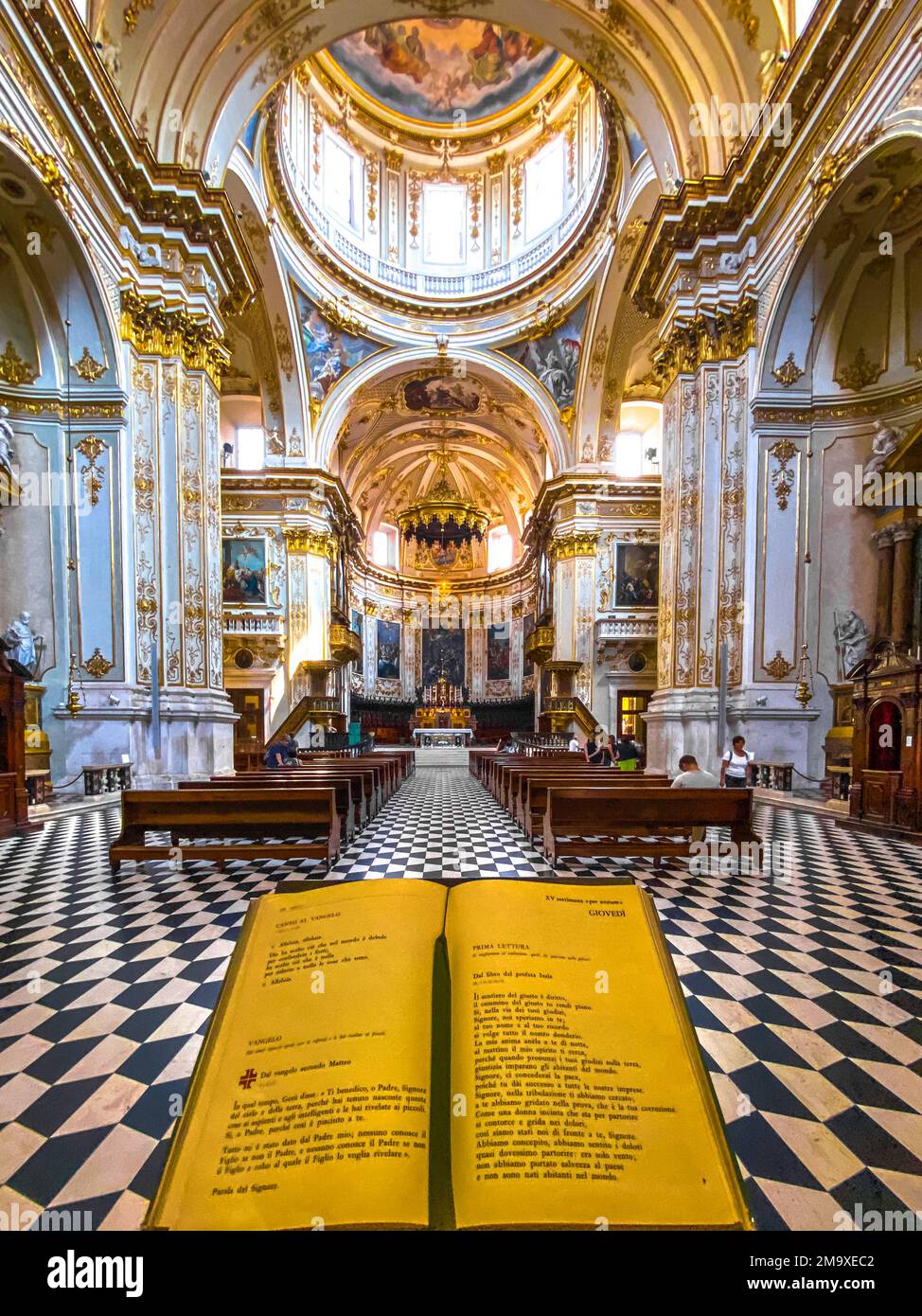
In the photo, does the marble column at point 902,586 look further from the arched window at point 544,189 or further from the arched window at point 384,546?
the arched window at point 384,546

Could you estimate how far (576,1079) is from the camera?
109cm

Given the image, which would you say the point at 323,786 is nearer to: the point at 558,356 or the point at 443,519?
the point at 558,356

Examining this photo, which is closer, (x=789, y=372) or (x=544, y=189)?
(x=789, y=372)

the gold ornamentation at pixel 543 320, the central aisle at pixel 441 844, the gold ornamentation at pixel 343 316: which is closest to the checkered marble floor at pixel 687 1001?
the central aisle at pixel 441 844

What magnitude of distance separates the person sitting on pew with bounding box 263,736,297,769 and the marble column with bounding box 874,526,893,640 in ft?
37.2

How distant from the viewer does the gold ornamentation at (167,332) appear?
9.95 meters

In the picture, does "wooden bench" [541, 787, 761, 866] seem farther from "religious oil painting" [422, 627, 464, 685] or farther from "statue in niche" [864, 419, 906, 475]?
"religious oil painting" [422, 627, 464, 685]

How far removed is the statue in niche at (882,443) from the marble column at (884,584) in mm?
1193

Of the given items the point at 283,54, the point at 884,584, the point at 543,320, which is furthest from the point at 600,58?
the point at 884,584

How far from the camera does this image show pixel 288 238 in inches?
691

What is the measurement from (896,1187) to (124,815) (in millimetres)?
5620

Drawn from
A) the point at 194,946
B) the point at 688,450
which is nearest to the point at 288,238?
the point at 688,450

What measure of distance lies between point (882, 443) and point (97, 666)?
14.3m

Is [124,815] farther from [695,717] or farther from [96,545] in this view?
[695,717]
